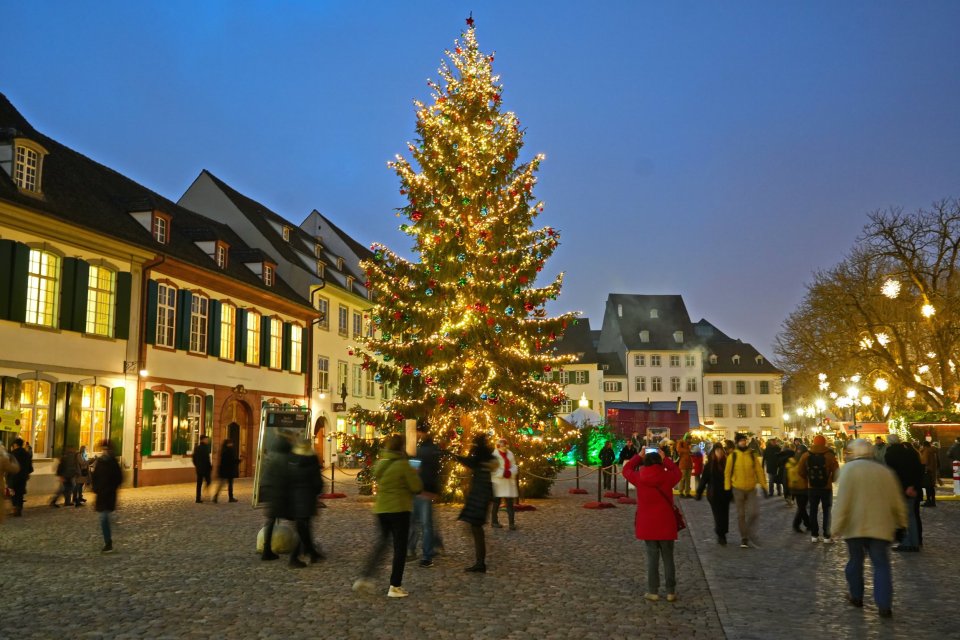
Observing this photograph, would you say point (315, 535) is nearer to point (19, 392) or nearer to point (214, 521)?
point (214, 521)

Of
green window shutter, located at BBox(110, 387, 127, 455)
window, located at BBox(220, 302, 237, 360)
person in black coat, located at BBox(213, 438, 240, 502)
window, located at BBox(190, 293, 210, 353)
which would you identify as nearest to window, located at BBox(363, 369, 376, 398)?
window, located at BBox(220, 302, 237, 360)

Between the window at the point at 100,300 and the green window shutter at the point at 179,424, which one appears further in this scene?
the green window shutter at the point at 179,424

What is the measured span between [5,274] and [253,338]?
13.8 metres

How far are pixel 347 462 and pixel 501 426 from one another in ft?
72.3

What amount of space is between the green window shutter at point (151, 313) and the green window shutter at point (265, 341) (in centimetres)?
805

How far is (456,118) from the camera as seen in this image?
2266 centimetres

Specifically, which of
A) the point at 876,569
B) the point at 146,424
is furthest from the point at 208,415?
the point at 876,569

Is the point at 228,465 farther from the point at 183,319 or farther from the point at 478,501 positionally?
the point at 478,501

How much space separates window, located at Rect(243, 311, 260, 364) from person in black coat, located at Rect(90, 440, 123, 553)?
23021 millimetres

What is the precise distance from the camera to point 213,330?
3325 cm

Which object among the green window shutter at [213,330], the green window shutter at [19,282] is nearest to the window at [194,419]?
the green window shutter at [213,330]

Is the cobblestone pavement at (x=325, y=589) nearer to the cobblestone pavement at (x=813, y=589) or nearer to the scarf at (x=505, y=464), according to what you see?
the cobblestone pavement at (x=813, y=589)

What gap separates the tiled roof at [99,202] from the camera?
84.4 ft

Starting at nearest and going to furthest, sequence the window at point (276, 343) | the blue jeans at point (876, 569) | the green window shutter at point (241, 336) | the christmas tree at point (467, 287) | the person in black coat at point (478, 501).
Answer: the blue jeans at point (876, 569)
the person in black coat at point (478, 501)
the christmas tree at point (467, 287)
the green window shutter at point (241, 336)
the window at point (276, 343)
